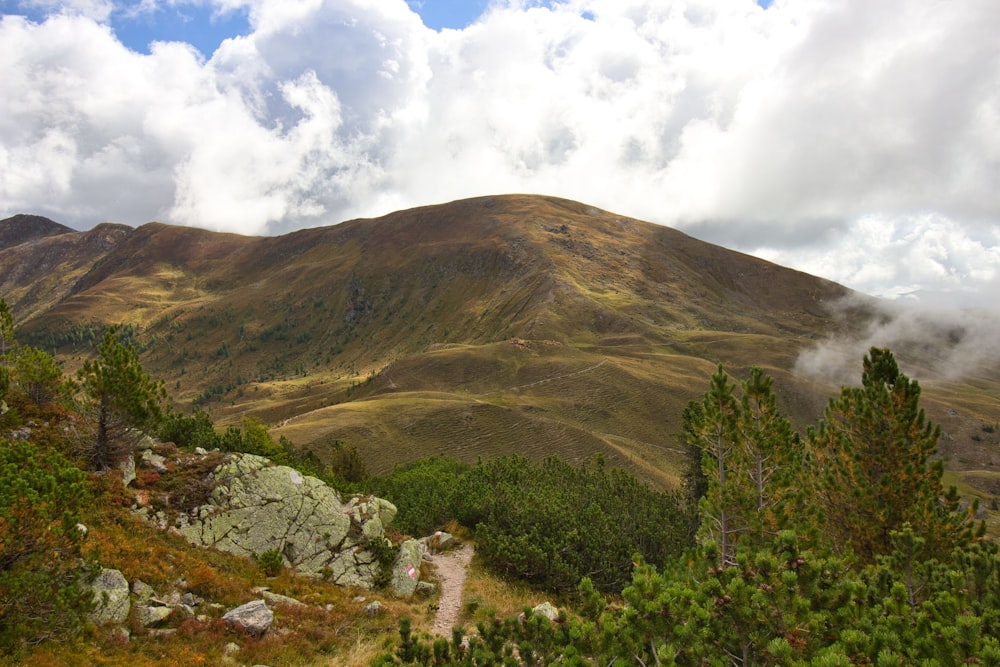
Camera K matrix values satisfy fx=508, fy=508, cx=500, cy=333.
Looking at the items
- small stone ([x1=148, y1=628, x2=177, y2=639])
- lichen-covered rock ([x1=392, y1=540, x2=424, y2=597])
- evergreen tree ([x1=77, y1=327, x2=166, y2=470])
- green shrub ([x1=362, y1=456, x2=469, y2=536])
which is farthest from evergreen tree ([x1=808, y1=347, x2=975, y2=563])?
evergreen tree ([x1=77, y1=327, x2=166, y2=470])

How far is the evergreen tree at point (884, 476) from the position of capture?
16859mm

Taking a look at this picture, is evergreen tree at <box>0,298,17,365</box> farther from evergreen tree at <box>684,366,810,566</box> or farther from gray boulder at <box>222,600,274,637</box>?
evergreen tree at <box>684,366,810,566</box>

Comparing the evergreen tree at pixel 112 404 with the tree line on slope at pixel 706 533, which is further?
the evergreen tree at pixel 112 404

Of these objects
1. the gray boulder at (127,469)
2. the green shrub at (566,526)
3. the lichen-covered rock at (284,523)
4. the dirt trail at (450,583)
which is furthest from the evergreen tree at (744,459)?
the gray boulder at (127,469)

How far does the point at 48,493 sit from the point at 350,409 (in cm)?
7985

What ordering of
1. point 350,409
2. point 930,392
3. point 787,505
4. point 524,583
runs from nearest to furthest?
point 787,505 → point 524,583 → point 350,409 → point 930,392

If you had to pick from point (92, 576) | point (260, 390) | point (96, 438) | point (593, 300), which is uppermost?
point (593, 300)

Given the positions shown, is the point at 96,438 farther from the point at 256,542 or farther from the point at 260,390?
the point at 260,390

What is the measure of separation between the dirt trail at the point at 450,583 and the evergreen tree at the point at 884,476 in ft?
46.7

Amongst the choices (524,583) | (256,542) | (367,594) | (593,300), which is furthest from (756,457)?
(593,300)

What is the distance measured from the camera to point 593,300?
161625 mm

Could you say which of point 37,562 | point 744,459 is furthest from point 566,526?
point 37,562

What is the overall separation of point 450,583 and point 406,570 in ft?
8.89

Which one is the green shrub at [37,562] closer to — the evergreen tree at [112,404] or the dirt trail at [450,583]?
the evergreen tree at [112,404]
